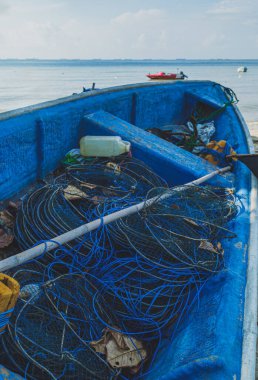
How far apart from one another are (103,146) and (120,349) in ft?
8.55

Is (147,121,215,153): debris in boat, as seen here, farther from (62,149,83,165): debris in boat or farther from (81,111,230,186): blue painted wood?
(62,149,83,165): debris in boat

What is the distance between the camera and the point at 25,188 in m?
3.96

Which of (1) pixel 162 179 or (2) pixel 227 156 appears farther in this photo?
(2) pixel 227 156

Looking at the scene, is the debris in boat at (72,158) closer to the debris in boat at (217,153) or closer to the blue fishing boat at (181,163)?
the blue fishing boat at (181,163)

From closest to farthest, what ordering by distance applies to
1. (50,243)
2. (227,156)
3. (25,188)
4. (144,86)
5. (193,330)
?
1. (193,330)
2. (50,243)
3. (25,188)
4. (227,156)
5. (144,86)

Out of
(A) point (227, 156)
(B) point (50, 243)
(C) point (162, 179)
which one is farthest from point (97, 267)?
(A) point (227, 156)

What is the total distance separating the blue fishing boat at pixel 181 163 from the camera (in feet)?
6.41

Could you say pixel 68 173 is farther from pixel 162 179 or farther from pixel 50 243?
pixel 50 243

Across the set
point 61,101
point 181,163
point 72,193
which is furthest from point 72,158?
point 181,163

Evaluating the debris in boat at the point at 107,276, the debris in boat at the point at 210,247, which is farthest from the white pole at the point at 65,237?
the debris in boat at the point at 210,247

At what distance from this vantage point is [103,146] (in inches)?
177

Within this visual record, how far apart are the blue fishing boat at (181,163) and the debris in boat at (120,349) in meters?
0.12

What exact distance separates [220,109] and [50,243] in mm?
5573

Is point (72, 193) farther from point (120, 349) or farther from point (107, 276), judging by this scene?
point (120, 349)
